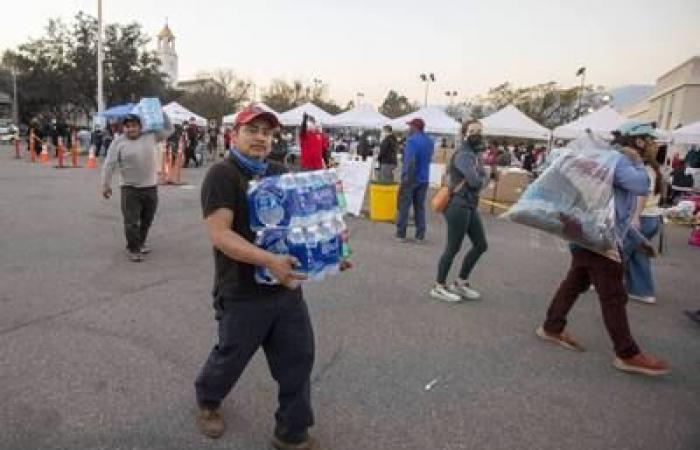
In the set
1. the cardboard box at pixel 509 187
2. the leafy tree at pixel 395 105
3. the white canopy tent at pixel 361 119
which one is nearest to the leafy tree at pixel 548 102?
the leafy tree at pixel 395 105

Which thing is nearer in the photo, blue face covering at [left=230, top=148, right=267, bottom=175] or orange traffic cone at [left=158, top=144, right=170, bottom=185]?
blue face covering at [left=230, top=148, right=267, bottom=175]

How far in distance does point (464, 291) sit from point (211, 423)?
11.8 ft

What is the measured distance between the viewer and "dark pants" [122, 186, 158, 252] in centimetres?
703

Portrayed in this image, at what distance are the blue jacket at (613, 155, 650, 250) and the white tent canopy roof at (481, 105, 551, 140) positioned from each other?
51.7 feet

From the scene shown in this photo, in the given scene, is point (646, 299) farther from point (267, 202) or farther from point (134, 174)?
point (134, 174)

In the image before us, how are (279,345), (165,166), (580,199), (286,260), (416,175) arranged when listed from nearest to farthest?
1. (286,260)
2. (279,345)
3. (580,199)
4. (416,175)
5. (165,166)

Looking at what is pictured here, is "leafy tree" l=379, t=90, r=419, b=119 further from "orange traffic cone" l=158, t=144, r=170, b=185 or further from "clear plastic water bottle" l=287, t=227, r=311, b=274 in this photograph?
"clear plastic water bottle" l=287, t=227, r=311, b=274

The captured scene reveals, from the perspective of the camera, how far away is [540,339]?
5.11 metres

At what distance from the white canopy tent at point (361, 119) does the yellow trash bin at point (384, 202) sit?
42.7 ft

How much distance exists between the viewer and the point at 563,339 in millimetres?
4992

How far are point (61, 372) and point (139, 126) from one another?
3.78 m

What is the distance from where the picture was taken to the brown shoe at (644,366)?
175 inches

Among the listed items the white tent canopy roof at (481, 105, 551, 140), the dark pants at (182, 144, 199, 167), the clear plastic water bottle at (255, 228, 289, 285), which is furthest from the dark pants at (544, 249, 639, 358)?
the dark pants at (182, 144, 199, 167)

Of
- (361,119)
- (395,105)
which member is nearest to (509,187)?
(361,119)
